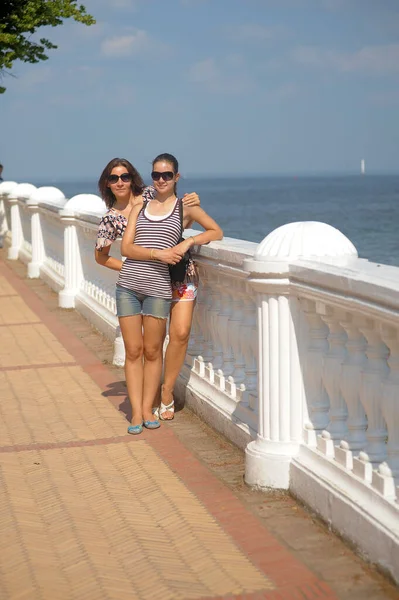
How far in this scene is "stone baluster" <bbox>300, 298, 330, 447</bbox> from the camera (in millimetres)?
5137

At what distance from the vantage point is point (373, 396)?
14.9ft

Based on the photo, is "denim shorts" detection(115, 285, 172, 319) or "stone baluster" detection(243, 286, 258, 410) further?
"denim shorts" detection(115, 285, 172, 319)

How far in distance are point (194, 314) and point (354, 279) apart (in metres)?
3.06

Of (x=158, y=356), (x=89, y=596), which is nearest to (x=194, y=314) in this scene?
(x=158, y=356)

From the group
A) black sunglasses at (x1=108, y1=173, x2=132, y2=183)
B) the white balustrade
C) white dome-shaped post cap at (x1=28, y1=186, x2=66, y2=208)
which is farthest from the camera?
white dome-shaped post cap at (x1=28, y1=186, x2=66, y2=208)

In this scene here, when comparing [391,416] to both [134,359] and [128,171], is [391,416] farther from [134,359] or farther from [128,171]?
Result: [128,171]

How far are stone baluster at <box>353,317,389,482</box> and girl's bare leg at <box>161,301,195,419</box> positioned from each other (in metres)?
2.35

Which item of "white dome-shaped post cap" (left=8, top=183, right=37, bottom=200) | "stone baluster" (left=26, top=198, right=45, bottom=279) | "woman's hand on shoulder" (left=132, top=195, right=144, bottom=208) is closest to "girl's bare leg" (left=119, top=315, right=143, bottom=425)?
"woman's hand on shoulder" (left=132, top=195, right=144, bottom=208)

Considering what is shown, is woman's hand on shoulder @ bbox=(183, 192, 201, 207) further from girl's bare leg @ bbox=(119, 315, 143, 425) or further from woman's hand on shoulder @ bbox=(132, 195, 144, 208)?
girl's bare leg @ bbox=(119, 315, 143, 425)

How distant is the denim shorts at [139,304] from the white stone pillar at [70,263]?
5.61 meters

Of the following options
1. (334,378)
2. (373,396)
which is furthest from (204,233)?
(373,396)

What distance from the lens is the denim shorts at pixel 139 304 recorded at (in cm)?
663

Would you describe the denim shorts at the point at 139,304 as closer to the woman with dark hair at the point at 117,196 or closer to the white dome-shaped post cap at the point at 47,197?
the woman with dark hair at the point at 117,196

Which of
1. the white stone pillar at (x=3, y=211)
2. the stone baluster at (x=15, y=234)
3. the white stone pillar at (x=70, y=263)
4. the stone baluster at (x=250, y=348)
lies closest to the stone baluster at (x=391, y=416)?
the stone baluster at (x=250, y=348)
